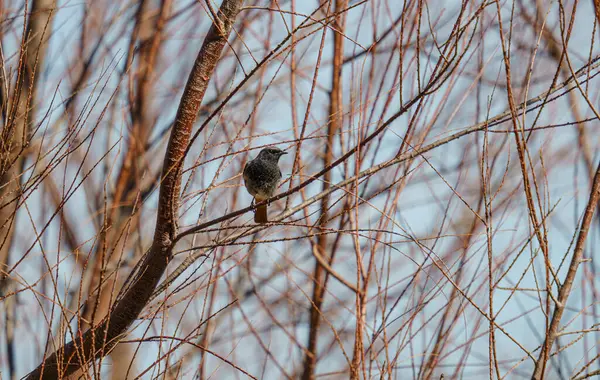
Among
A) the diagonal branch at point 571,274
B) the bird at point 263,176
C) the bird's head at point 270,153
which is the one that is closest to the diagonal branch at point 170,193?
the diagonal branch at point 571,274

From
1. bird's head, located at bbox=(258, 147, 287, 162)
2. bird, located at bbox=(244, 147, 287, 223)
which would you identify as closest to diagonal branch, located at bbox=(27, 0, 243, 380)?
bird, located at bbox=(244, 147, 287, 223)

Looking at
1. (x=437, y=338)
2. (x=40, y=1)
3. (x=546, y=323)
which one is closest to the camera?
(x=546, y=323)

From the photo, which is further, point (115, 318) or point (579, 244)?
point (115, 318)

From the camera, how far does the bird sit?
448cm

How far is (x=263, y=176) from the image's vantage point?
4543mm

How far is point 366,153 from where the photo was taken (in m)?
3.44

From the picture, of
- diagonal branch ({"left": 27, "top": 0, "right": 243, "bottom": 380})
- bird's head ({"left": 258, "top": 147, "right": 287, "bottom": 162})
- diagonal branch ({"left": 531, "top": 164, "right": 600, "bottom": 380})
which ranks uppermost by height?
bird's head ({"left": 258, "top": 147, "right": 287, "bottom": 162})

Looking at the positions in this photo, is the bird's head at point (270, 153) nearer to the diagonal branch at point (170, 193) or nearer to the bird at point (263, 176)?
the bird at point (263, 176)

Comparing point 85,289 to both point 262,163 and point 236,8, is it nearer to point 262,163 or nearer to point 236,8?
point 262,163

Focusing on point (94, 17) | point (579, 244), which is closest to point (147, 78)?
point (94, 17)

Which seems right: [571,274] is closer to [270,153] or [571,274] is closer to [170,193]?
[170,193]

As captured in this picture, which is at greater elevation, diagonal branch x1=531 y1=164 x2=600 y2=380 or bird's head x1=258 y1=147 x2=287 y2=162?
bird's head x1=258 y1=147 x2=287 y2=162

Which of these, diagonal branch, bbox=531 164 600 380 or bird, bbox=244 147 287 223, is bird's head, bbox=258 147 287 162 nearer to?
bird, bbox=244 147 287 223

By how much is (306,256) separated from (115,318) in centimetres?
404
